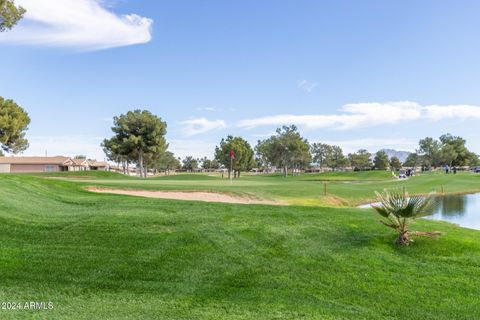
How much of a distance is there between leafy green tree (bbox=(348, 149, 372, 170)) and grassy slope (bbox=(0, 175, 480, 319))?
391 feet

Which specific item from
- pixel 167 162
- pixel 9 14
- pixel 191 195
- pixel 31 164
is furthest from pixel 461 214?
pixel 167 162

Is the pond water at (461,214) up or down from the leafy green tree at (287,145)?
down

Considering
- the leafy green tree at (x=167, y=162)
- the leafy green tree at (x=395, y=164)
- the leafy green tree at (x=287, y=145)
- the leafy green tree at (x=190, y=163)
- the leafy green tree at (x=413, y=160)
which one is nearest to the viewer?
the leafy green tree at (x=287, y=145)

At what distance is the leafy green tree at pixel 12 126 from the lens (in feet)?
153

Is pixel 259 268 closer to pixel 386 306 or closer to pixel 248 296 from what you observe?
pixel 248 296

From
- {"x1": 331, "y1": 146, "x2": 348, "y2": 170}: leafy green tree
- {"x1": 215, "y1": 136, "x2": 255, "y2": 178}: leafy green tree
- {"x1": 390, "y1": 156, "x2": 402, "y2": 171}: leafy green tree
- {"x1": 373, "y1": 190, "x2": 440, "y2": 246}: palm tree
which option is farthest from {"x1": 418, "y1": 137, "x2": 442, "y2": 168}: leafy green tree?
{"x1": 373, "y1": 190, "x2": 440, "y2": 246}: palm tree

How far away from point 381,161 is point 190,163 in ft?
228

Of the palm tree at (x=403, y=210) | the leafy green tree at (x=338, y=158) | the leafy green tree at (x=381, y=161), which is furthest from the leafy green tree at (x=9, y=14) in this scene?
the leafy green tree at (x=338, y=158)

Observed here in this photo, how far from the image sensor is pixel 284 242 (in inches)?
382

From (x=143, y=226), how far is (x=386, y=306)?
18.7 ft

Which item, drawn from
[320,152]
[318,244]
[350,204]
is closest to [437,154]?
[320,152]

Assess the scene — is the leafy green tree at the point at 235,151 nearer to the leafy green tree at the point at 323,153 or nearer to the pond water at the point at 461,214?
the pond water at the point at 461,214

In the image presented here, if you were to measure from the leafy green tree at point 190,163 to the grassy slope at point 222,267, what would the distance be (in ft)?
481

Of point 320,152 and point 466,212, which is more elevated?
point 320,152
